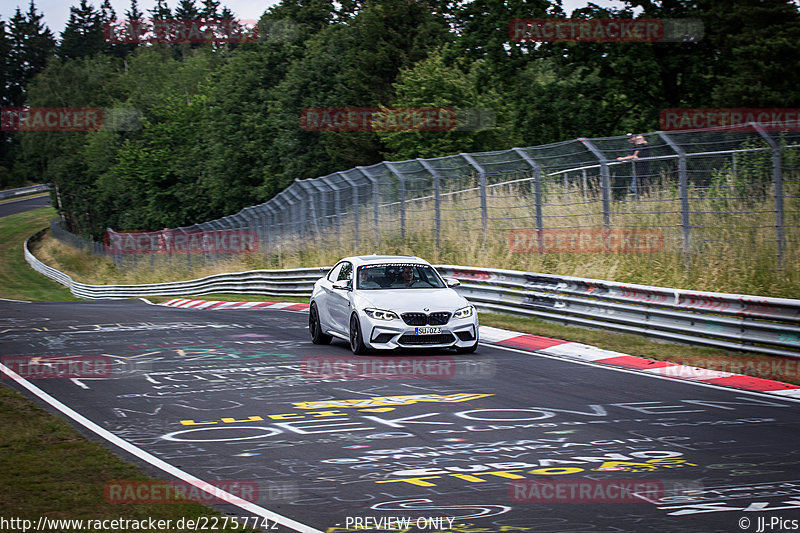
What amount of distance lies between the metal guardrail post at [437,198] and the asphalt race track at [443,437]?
8066 millimetres

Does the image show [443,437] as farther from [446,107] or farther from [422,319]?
[446,107]

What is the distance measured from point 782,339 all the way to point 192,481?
8326 mm

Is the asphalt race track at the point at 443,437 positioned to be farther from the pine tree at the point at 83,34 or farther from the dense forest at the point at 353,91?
the pine tree at the point at 83,34

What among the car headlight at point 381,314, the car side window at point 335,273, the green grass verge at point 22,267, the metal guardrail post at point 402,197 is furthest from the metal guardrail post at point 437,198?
the green grass verge at point 22,267

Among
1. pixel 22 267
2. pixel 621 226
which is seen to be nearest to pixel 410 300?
pixel 621 226

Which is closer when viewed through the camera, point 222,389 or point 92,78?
point 222,389

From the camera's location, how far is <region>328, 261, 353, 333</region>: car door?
1429cm

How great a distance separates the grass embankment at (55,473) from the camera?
19.5ft

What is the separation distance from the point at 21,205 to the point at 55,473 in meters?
119

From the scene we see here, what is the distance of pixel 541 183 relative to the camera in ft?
62.1

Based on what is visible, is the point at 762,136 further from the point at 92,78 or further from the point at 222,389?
the point at 92,78

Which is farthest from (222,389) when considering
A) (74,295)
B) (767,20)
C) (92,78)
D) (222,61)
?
(92,78)

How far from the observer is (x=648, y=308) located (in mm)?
14633

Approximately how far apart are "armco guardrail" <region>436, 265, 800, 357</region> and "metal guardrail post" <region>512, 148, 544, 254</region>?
1.29 m
